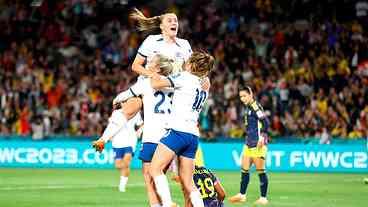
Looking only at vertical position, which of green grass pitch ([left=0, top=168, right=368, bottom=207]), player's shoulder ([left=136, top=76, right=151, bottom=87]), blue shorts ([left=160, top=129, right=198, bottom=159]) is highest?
player's shoulder ([left=136, top=76, right=151, bottom=87])

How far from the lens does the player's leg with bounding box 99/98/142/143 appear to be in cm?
1318

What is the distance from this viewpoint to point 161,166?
511 inches

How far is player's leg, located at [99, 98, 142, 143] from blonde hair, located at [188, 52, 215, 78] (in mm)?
1204

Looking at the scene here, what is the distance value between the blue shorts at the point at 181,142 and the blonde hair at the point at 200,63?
2.55 feet

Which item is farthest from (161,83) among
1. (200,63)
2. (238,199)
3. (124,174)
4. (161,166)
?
(124,174)

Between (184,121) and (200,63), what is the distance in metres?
0.75

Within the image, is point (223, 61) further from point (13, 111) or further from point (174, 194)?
point (174, 194)

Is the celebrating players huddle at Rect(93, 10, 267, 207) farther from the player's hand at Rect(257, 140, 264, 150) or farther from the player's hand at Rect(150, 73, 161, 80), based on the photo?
the player's hand at Rect(257, 140, 264, 150)

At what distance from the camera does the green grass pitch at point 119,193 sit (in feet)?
59.6

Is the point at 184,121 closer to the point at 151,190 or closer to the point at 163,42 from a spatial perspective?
the point at 151,190

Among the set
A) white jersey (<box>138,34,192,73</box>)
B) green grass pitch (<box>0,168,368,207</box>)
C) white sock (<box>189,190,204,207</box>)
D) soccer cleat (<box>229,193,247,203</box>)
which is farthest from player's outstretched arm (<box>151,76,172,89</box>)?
soccer cleat (<box>229,193,247,203</box>)

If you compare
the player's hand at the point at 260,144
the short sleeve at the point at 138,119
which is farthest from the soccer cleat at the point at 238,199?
the short sleeve at the point at 138,119

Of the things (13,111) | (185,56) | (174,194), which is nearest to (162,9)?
(13,111)

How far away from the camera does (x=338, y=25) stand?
34.3m
